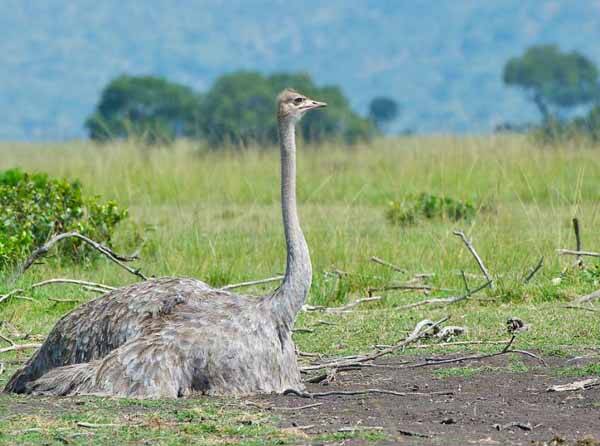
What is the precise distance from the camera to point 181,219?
37.6 ft

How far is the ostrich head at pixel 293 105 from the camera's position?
642 centimetres

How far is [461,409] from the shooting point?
580cm

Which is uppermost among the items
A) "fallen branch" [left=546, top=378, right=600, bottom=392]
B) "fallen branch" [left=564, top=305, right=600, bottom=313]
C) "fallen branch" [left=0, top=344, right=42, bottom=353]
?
"fallen branch" [left=0, top=344, right=42, bottom=353]

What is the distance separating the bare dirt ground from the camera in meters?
5.30

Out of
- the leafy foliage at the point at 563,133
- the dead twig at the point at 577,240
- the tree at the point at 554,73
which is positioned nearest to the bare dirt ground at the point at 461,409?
the dead twig at the point at 577,240

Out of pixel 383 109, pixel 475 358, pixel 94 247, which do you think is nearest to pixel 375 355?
pixel 475 358

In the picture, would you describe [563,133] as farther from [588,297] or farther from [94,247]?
[94,247]

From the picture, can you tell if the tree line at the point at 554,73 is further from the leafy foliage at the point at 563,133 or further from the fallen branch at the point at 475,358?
the fallen branch at the point at 475,358

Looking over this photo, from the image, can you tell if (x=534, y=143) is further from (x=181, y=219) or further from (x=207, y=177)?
(x=181, y=219)

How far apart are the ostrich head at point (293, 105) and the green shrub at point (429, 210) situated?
567cm

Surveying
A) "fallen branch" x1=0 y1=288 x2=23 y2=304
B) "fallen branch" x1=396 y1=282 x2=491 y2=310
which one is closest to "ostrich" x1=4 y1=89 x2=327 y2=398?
"fallen branch" x1=0 y1=288 x2=23 y2=304

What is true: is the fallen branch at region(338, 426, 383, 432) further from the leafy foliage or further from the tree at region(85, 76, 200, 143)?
the tree at region(85, 76, 200, 143)

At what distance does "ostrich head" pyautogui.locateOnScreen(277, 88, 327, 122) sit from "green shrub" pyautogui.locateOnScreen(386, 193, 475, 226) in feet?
18.6

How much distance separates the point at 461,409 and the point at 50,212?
520 cm
